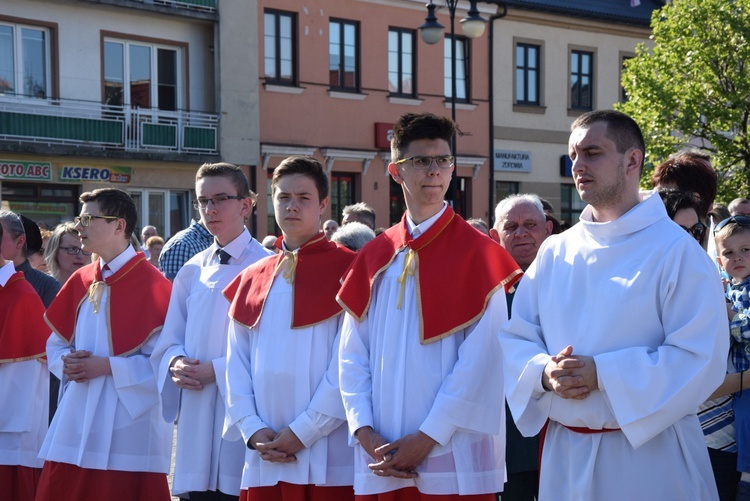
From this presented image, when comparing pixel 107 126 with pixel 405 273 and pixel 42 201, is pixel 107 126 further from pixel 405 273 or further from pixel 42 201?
pixel 405 273

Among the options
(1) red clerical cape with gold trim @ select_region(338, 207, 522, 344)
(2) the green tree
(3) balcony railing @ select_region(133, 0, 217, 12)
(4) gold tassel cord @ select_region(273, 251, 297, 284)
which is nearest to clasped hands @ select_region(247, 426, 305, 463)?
(1) red clerical cape with gold trim @ select_region(338, 207, 522, 344)

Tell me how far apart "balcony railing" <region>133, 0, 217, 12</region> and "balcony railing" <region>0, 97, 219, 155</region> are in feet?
7.61

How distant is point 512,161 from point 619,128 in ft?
82.8

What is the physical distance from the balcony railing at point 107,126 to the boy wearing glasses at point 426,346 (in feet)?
56.8

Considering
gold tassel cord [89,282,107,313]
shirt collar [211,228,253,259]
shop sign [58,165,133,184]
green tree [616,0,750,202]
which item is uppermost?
green tree [616,0,750,202]

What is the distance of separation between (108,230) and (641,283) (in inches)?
139

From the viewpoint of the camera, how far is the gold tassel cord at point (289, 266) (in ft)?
16.9

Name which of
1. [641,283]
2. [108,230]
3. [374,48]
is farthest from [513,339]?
[374,48]

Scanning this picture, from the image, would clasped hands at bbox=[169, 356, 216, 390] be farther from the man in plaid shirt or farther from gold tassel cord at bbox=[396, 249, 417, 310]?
the man in plaid shirt

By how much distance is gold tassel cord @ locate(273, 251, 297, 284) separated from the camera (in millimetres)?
5152

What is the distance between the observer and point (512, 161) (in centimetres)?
2903

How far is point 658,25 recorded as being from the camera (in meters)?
20.6

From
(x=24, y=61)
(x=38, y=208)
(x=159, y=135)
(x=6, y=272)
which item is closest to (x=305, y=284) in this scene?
(x=6, y=272)


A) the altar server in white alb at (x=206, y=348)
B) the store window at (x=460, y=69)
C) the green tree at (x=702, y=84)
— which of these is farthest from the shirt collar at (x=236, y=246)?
the store window at (x=460, y=69)
